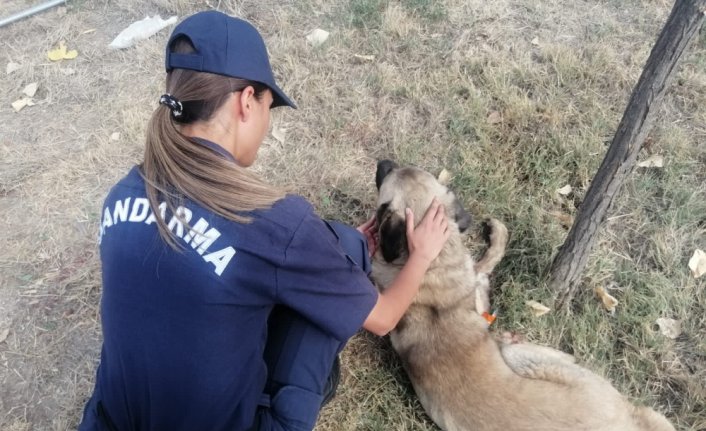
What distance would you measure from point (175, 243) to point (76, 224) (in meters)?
2.66

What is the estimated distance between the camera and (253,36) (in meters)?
2.17

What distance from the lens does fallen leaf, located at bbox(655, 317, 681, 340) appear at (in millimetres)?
3115

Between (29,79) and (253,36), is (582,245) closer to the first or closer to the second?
(253,36)

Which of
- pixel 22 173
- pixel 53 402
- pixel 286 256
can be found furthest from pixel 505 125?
pixel 22 173

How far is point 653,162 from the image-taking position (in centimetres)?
379

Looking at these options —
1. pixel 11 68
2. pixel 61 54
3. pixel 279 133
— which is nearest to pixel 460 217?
pixel 279 133

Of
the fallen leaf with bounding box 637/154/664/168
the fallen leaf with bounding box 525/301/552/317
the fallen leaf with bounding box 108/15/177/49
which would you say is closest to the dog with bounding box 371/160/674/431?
the fallen leaf with bounding box 525/301/552/317

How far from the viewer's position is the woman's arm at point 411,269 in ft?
7.87

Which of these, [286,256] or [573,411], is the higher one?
[286,256]

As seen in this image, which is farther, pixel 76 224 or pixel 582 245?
pixel 76 224

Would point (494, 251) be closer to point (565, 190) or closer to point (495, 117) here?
point (565, 190)

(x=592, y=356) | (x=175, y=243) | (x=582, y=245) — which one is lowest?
(x=592, y=356)

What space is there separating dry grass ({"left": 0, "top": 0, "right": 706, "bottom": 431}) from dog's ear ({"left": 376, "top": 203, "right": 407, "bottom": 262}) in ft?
2.38

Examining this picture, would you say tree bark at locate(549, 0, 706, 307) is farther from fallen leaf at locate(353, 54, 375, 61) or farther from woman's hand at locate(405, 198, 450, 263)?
fallen leaf at locate(353, 54, 375, 61)
